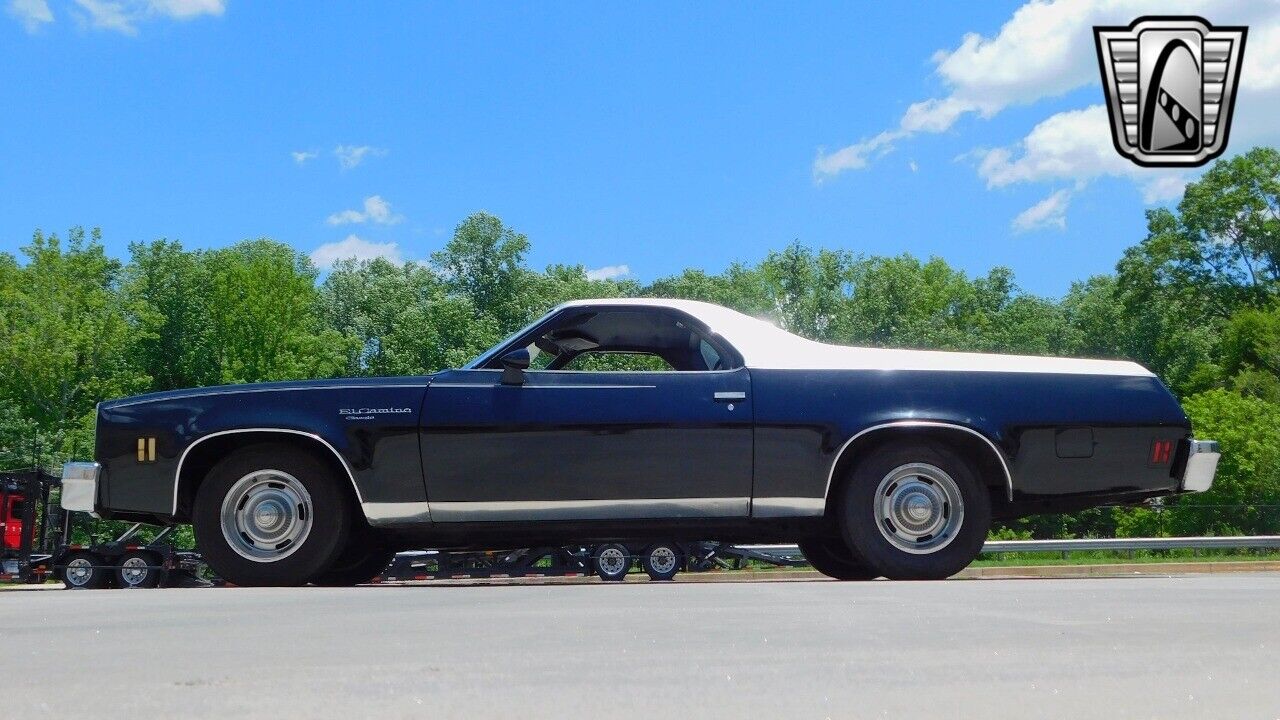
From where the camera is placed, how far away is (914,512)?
21.1 feet

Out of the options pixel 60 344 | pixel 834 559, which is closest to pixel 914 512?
pixel 834 559

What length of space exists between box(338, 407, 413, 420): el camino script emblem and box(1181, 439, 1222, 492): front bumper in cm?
394

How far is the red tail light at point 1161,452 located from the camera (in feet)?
21.5

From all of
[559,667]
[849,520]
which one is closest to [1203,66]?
[849,520]

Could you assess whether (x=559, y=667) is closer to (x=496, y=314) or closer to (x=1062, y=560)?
(x=1062, y=560)

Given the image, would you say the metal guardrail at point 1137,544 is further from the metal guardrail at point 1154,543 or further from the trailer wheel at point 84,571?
the trailer wheel at point 84,571

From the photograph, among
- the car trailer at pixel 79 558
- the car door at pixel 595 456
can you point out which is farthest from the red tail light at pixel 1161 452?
the car trailer at pixel 79 558

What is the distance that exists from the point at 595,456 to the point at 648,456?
0.26 metres

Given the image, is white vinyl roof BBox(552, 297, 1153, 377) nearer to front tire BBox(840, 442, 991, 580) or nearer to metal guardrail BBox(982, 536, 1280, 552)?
front tire BBox(840, 442, 991, 580)

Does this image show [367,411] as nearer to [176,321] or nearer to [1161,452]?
[1161,452]

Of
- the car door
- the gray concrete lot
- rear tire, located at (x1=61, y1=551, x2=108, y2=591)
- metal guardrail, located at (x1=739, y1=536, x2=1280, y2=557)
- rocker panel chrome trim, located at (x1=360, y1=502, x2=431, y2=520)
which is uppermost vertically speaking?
the car door

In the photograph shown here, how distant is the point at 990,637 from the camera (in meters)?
3.52

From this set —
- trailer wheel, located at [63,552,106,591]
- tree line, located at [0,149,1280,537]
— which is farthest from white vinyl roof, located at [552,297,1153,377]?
tree line, located at [0,149,1280,537]

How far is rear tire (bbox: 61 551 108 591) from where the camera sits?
20.2m
